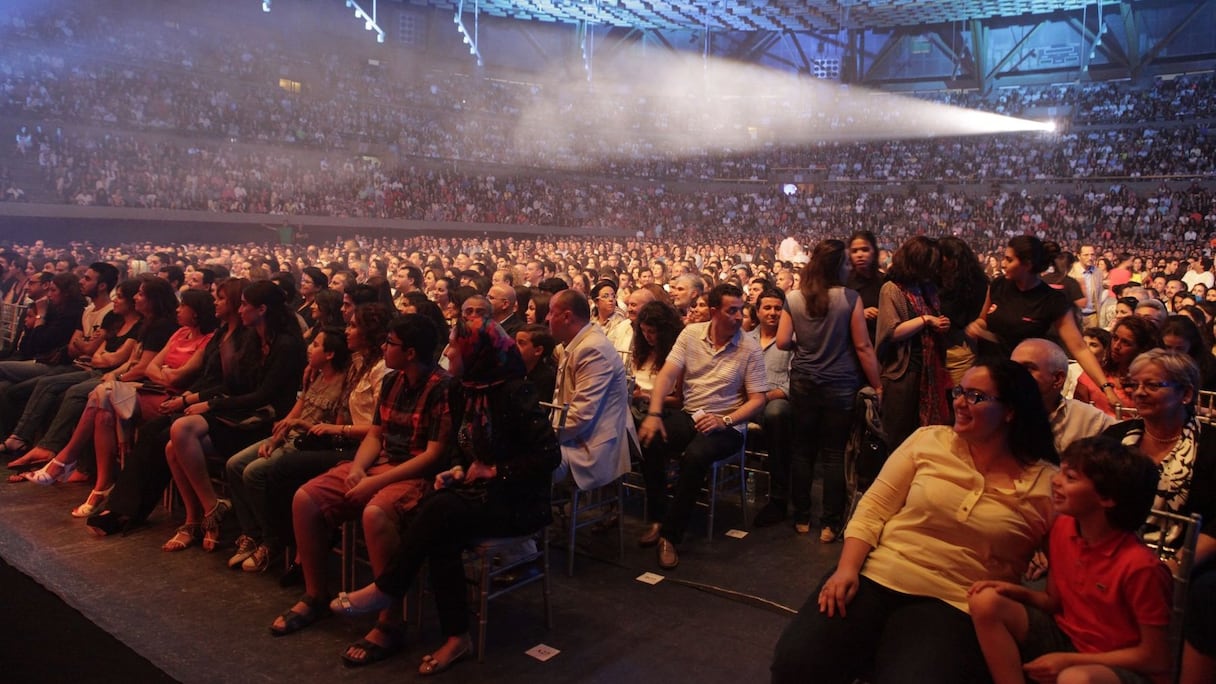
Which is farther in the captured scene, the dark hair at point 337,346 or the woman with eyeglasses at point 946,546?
the dark hair at point 337,346

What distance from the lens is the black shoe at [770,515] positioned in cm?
506

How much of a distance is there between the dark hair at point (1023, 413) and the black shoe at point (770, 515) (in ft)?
8.57

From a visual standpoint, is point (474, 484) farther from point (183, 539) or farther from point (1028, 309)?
point (1028, 309)

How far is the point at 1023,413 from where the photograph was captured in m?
2.53

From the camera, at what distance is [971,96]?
31625 millimetres

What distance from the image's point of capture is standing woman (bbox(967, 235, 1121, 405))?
425 cm

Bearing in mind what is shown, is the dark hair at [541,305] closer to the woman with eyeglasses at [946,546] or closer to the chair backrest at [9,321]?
the woman with eyeglasses at [946,546]

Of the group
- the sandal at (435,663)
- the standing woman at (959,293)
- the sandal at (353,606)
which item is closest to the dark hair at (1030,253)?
the standing woman at (959,293)

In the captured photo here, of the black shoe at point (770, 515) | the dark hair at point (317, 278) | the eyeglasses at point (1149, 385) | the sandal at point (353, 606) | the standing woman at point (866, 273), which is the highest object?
the standing woman at point (866, 273)

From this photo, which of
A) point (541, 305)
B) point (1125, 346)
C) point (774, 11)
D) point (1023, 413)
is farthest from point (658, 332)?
point (774, 11)

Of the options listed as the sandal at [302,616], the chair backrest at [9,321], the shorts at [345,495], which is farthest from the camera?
the chair backrest at [9,321]

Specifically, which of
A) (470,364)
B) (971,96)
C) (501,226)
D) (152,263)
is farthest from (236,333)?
(971,96)

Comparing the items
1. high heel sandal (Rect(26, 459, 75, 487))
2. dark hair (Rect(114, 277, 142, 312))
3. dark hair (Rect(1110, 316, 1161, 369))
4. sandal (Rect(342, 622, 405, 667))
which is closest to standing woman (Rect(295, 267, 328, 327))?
dark hair (Rect(114, 277, 142, 312))

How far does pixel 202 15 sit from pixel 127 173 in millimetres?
8732
